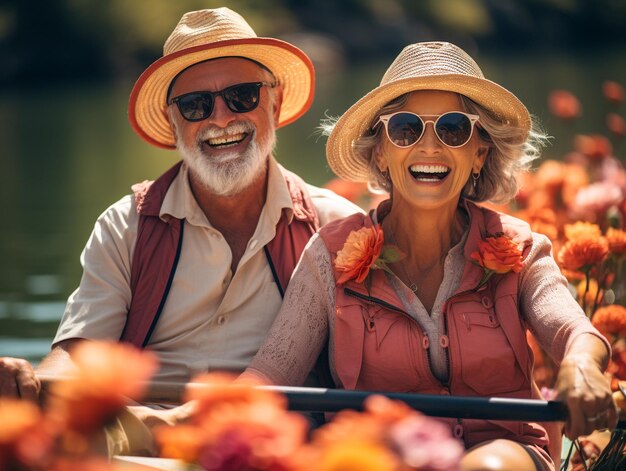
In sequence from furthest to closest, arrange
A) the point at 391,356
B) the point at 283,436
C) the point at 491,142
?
1. the point at 491,142
2. the point at 391,356
3. the point at 283,436

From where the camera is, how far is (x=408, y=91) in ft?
10.7

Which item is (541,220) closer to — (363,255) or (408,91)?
(408,91)

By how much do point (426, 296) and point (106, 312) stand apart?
1.11 metres

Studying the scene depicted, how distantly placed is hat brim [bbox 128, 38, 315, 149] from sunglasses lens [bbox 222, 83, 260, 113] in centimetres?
14

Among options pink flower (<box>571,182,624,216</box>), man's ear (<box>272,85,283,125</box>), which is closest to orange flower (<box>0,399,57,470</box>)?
man's ear (<box>272,85,283,125</box>)

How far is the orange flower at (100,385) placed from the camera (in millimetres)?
1393

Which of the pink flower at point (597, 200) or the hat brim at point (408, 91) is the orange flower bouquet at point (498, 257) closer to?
the hat brim at point (408, 91)

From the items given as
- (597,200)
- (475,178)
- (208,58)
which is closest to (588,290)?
(597,200)

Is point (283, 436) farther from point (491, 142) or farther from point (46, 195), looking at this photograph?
point (46, 195)

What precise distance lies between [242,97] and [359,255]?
99 centimetres

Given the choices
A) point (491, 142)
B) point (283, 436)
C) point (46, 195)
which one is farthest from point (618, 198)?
point (46, 195)

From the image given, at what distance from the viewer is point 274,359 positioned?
3178 millimetres

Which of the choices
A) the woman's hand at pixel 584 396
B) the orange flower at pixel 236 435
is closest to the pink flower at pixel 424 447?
the orange flower at pixel 236 435

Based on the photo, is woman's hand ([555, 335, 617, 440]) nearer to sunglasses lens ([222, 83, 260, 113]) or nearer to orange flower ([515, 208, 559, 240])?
sunglasses lens ([222, 83, 260, 113])
